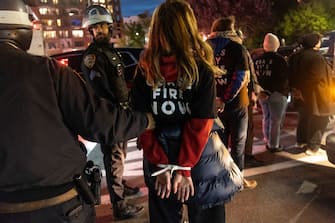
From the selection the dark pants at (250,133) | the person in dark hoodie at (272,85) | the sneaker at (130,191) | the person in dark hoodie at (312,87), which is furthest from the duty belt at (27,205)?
the person in dark hoodie at (312,87)

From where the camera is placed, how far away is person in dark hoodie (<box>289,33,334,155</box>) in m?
5.37

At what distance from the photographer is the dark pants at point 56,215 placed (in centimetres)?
176

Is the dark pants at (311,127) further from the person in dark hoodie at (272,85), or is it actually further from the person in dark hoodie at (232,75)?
the person in dark hoodie at (232,75)

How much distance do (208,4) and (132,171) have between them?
70.0ft

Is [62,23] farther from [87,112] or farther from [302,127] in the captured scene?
[87,112]

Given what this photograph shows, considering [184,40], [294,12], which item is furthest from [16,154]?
[294,12]

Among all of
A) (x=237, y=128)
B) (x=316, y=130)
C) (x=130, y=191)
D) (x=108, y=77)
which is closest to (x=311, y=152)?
(x=316, y=130)

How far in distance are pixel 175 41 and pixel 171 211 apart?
1.04 meters

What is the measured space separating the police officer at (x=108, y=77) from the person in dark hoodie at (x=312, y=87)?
2.95 meters

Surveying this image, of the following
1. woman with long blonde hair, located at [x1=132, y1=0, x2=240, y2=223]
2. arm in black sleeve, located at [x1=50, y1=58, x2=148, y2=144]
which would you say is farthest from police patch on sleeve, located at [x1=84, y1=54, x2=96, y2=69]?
arm in black sleeve, located at [x1=50, y1=58, x2=148, y2=144]

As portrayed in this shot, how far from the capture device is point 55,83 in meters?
1.70

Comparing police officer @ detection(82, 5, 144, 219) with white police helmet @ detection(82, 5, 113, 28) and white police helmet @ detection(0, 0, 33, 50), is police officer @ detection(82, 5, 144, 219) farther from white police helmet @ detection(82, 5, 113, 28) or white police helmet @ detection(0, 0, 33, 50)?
white police helmet @ detection(0, 0, 33, 50)

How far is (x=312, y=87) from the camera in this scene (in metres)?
5.48

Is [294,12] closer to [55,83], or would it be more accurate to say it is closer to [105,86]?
[105,86]
